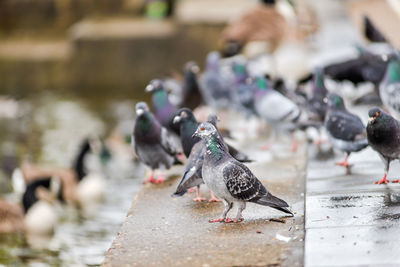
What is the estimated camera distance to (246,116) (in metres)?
11.6

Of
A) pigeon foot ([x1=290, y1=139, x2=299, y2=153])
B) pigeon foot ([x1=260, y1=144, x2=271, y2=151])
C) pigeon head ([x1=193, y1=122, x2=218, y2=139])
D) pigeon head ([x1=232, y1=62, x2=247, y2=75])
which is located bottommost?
pigeon foot ([x1=260, y1=144, x2=271, y2=151])

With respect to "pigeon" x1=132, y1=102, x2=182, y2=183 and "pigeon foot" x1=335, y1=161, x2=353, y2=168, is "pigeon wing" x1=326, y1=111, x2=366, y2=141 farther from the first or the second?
"pigeon" x1=132, y1=102, x2=182, y2=183

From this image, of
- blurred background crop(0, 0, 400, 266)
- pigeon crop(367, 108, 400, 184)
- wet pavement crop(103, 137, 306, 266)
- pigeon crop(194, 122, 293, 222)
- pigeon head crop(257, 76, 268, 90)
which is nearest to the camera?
wet pavement crop(103, 137, 306, 266)

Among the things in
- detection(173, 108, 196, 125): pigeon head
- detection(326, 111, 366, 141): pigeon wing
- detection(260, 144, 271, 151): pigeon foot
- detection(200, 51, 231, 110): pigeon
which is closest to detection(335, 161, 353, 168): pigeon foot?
detection(326, 111, 366, 141): pigeon wing

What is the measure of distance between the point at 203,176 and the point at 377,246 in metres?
1.67

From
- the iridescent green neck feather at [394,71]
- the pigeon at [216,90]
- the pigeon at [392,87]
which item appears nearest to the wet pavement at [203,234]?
the pigeon at [392,87]

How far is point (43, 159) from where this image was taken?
14539 mm

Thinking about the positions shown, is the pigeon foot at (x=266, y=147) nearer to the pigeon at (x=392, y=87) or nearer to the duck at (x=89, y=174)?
the pigeon at (x=392, y=87)

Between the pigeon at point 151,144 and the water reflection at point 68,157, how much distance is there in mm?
1290

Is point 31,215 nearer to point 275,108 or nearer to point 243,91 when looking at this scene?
point 243,91

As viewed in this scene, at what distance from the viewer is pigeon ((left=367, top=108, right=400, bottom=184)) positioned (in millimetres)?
7523

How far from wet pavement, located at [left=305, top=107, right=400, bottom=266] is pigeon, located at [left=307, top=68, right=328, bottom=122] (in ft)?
4.52

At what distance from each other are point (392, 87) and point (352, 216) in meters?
3.64

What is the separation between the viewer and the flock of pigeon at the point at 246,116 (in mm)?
6855
